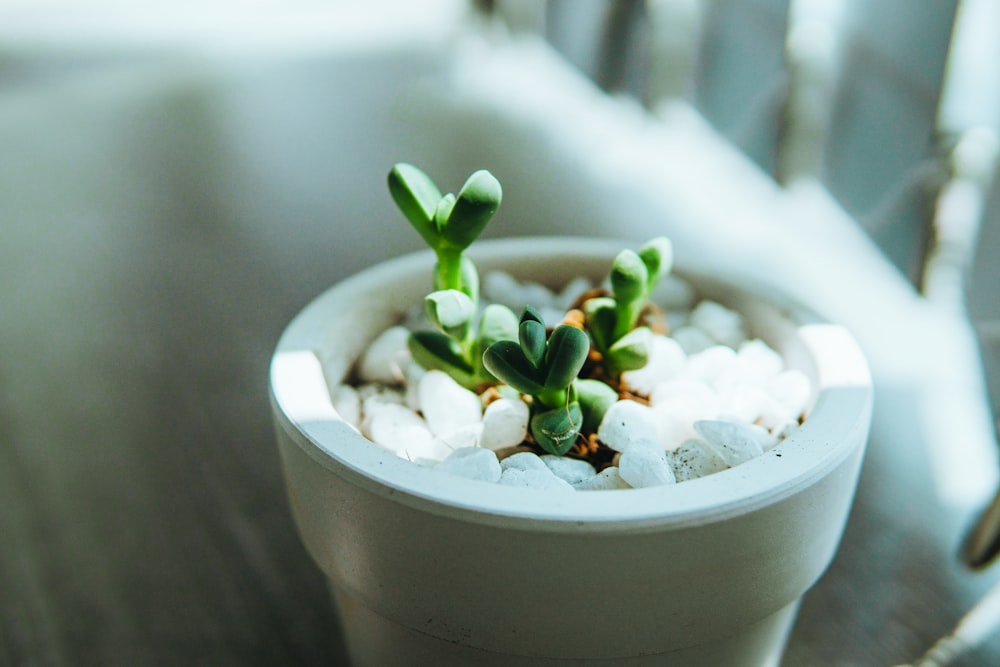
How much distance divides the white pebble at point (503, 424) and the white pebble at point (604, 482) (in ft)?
0.20

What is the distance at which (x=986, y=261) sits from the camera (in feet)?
4.91

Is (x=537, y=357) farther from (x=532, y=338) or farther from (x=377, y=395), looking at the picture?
(x=377, y=395)

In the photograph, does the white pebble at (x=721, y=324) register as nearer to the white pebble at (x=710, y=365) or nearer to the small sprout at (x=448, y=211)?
the white pebble at (x=710, y=365)

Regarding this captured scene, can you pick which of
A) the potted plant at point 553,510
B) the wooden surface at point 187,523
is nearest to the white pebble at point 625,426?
the potted plant at point 553,510

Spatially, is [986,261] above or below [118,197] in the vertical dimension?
above

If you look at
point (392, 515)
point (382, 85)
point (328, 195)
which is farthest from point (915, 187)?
point (382, 85)

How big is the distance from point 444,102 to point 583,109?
46cm

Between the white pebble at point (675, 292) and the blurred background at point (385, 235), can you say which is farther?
the blurred background at point (385, 235)

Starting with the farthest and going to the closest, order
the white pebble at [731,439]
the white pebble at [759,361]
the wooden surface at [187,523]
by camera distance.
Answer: the wooden surface at [187,523], the white pebble at [759,361], the white pebble at [731,439]

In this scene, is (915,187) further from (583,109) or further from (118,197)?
(118,197)

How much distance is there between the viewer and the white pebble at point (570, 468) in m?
0.59

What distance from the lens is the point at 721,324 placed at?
74cm

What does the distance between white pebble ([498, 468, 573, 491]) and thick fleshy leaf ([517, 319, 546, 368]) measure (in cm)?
7

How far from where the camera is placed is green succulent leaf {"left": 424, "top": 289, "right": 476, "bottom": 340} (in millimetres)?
594
